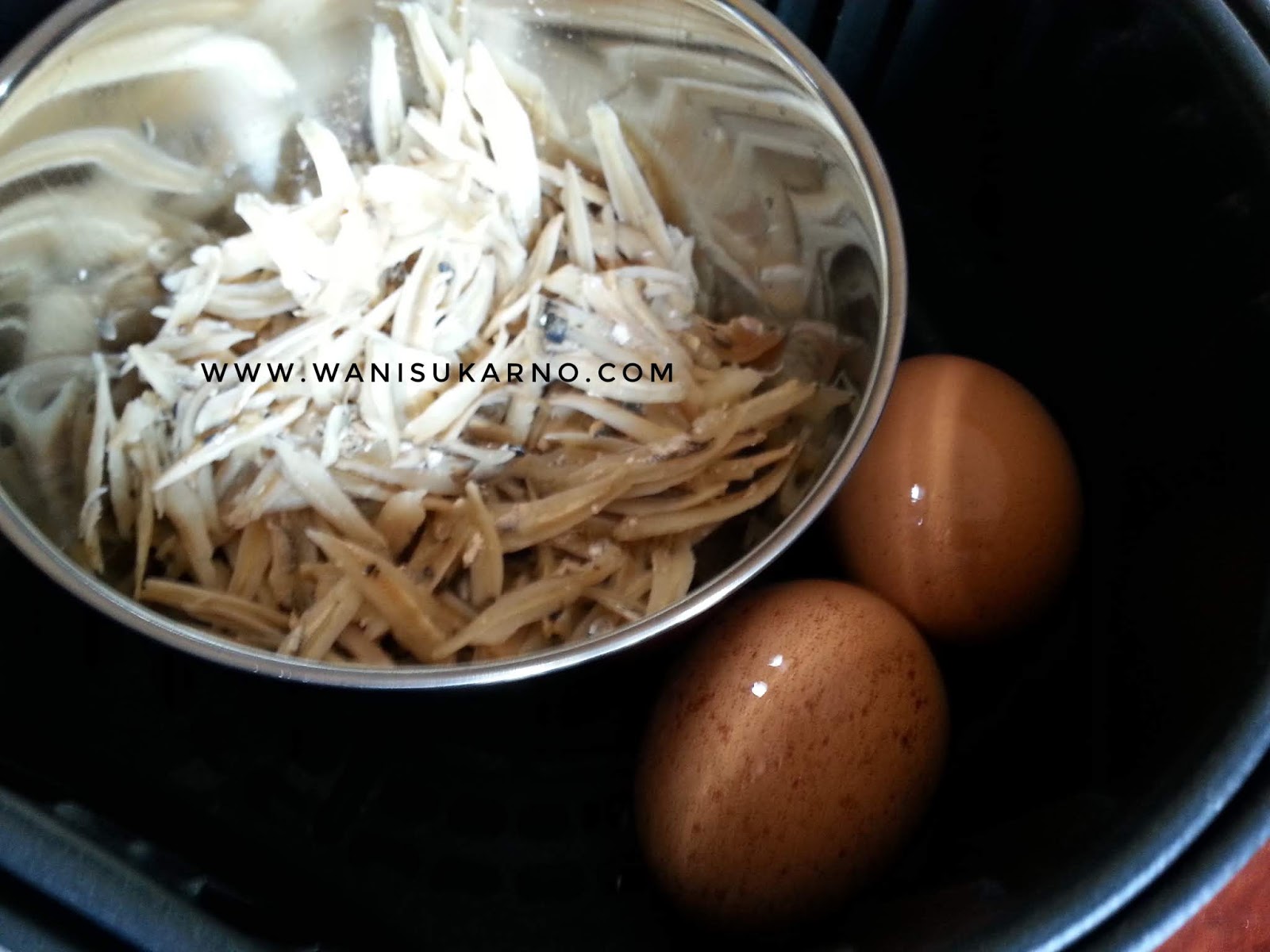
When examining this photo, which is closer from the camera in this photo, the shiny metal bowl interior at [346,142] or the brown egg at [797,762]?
the brown egg at [797,762]

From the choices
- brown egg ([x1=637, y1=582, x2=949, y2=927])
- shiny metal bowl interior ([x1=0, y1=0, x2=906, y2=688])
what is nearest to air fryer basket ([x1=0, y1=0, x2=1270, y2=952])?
brown egg ([x1=637, y1=582, x2=949, y2=927])

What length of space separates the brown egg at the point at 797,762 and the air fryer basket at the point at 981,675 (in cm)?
6

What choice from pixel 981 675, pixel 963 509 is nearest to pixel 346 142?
pixel 963 509

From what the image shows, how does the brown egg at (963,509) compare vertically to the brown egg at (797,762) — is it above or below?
above

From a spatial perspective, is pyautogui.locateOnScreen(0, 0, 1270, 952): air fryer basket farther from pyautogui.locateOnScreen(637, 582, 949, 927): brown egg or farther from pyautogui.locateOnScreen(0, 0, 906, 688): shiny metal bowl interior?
pyautogui.locateOnScreen(0, 0, 906, 688): shiny metal bowl interior

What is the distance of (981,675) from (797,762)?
1.05 ft

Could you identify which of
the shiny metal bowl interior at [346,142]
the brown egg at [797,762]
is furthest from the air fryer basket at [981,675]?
the shiny metal bowl interior at [346,142]

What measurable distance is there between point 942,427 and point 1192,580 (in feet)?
0.72

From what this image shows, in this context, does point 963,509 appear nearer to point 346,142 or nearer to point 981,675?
point 981,675

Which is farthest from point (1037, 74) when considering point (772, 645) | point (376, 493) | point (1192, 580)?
point (376, 493)

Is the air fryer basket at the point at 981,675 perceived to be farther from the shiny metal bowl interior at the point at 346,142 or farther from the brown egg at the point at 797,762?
the shiny metal bowl interior at the point at 346,142

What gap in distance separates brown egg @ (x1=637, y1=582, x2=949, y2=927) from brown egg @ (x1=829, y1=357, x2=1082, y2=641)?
8 centimetres

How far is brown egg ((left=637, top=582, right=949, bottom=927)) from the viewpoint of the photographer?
690mm

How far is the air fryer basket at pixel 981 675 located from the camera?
0.72 m
